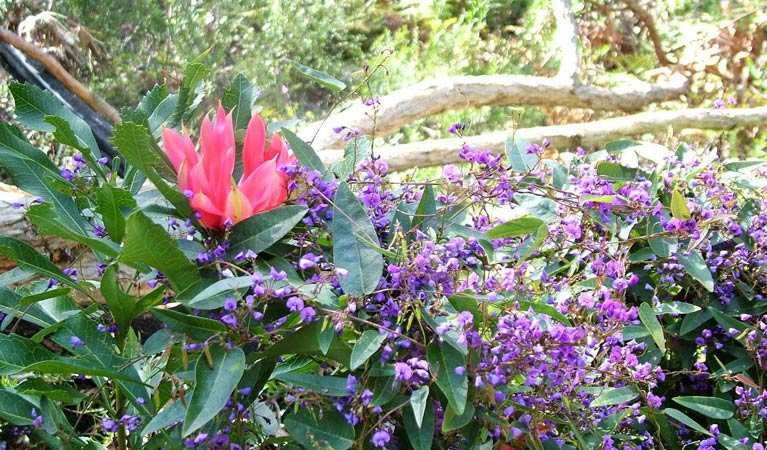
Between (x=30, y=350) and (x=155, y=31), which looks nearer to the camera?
(x=30, y=350)

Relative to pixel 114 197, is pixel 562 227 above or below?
below

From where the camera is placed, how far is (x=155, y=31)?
16.1 feet

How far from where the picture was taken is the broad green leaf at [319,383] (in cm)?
94

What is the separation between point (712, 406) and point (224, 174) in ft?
3.01

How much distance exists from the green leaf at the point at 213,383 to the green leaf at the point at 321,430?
0.10 meters

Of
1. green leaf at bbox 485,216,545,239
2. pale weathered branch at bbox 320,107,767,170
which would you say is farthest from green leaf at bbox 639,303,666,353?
pale weathered branch at bbox 320,107,767,170

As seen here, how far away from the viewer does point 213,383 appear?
0.89 meters

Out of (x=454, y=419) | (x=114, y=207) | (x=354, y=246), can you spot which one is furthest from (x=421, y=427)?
(x=114, y=207)

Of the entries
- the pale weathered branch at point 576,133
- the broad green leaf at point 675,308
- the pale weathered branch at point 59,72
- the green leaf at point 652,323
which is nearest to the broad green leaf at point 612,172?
the broad green leaf at point 675,308

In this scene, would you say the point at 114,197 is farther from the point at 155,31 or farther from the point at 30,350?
the point at 155,31

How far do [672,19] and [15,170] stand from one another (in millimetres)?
5684

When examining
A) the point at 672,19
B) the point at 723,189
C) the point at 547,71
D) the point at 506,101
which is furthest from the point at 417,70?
the point at 723,189

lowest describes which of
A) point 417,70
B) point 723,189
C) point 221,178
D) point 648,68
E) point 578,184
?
point 648,68

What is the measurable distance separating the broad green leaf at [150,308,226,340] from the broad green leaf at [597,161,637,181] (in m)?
0.86
